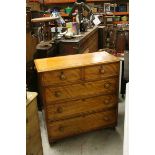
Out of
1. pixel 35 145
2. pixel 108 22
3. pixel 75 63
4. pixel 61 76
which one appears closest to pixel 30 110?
pixel 35 145

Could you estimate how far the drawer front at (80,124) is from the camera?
1.90 metres

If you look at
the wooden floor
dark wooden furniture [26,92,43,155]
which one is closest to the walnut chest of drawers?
the wooden floor

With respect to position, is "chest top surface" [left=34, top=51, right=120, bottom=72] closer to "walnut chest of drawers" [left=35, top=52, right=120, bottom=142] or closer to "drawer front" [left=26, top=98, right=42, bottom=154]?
"walnut chest of drawers" [left=35, top=52, right=120, bottom=142]

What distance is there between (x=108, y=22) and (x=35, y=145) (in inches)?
144

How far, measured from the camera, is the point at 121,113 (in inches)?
95.0

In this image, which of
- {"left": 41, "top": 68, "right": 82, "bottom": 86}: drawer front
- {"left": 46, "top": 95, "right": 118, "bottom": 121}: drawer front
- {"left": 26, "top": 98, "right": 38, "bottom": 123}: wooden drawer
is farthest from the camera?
{"left": 46, "top": 95, "right": 118, "bottom": 121}: drawer front

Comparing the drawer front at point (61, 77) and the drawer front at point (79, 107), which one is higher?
the drawer front at point (61, 77)

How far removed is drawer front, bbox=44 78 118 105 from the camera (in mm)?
1799

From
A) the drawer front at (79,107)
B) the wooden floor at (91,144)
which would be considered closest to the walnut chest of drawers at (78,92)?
the drawer front at (79,107)

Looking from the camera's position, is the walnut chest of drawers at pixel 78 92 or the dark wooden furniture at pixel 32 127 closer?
the dark wooden furniture at pixel 32 127

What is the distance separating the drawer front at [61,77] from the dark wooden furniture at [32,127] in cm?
37

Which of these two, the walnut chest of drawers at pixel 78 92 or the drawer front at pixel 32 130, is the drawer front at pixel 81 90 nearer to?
the walnut chest of drawers at pixel 78 92

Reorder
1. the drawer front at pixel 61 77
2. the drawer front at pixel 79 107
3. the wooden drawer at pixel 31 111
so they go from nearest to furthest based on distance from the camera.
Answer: the wooden drawer at pixel 31 111
the drawer front at pixel 61 77
the drawer front at pixel 79 107
